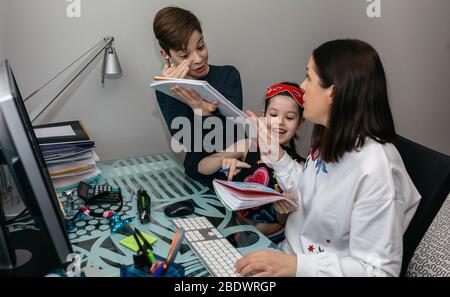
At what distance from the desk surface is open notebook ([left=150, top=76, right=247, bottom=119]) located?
0.29 m

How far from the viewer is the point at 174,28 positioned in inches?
58.6

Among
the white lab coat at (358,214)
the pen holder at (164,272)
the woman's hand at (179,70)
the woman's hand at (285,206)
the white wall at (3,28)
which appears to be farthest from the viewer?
the white wall at (3,28)

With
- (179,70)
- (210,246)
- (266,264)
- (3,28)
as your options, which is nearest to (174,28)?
(179,70)

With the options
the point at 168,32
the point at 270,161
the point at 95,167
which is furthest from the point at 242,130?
the point at 95,167

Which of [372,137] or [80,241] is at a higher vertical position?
[372,137]

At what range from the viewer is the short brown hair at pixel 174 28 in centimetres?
149

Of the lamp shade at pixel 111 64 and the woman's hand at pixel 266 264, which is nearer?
the woman's hand at pixel 266 264

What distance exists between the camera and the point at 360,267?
3.15 feet

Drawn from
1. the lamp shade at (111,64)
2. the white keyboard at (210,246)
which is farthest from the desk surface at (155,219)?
the lamp shade at (111,64)

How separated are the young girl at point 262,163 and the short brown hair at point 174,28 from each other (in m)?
0.37

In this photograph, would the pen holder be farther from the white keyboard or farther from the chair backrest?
the chair backrest

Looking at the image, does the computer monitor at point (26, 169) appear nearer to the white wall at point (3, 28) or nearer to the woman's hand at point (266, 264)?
the woman's hand at point (266, 264)

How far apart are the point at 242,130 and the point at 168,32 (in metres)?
0.45
